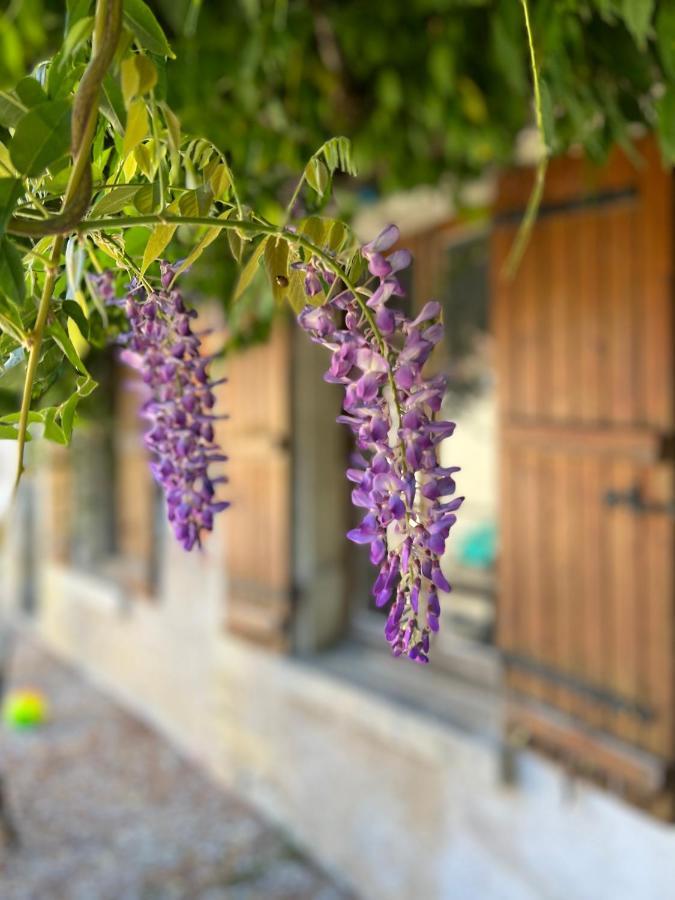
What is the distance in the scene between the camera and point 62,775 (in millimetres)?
4816

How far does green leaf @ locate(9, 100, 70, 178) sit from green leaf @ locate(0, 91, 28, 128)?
0.05ft

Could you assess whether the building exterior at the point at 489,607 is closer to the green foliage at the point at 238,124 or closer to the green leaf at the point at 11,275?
the green foliage at the point at 238,124

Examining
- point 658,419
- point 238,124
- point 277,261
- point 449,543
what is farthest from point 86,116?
point 449,543

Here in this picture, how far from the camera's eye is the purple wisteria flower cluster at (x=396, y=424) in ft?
1.39

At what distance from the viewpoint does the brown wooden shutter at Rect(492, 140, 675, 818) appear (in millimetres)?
2211

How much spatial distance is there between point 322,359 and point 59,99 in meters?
3.68

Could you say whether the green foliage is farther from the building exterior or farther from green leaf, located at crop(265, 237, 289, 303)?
the building exterior

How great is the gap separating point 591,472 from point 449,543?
125 cm

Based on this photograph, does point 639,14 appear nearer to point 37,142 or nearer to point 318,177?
point 318,177

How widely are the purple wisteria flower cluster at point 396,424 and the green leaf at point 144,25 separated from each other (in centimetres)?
13

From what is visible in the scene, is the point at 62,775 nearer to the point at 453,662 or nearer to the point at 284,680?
the point at 284,680

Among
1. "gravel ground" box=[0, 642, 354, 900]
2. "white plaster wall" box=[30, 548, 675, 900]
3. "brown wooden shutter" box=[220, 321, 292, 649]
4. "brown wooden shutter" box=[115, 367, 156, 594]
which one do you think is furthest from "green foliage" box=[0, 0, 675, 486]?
"brown wooden shutter" box=[115, 367, 156, 594]

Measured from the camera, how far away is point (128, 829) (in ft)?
13.8

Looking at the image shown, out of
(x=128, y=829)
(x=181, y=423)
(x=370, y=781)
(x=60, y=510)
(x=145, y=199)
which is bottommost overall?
(x=128, y=829)
